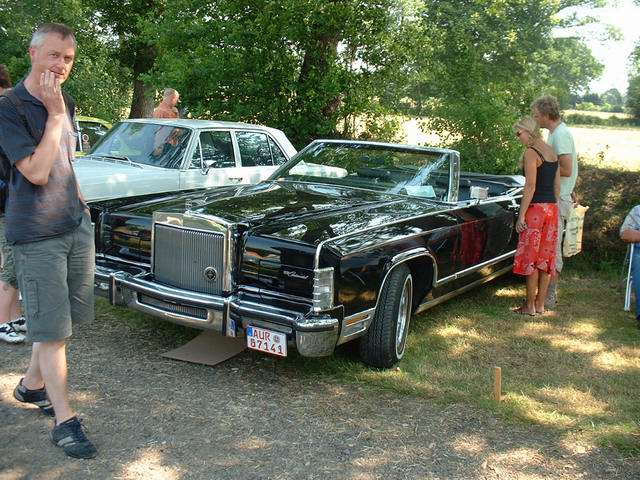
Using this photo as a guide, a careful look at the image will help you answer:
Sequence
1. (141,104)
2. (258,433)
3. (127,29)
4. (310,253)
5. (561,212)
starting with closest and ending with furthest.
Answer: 1. (258,433)
2. (310,253)
3. (561,212)
4. (141,104)
5. (127,29)

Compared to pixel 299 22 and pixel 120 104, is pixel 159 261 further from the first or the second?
pixel 120 104

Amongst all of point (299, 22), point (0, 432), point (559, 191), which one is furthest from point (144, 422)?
point (299, 22)

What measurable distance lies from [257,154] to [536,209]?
3.48m

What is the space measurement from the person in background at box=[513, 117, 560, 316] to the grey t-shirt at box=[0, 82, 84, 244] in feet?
13.7

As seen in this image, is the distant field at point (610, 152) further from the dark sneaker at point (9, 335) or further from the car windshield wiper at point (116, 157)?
the dark sneaker at point (9, 335)

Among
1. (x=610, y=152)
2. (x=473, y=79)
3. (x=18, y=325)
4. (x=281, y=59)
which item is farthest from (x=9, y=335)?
(x=610, y=152)

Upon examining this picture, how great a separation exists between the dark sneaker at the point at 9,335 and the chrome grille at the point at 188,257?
3.79ft

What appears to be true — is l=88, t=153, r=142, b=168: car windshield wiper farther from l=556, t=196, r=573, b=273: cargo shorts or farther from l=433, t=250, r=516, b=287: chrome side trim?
l=556, t=196, r=573, b=273: cargo shorts

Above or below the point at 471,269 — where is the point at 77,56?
above

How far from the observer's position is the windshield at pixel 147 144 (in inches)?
296

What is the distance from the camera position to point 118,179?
6.95 meters

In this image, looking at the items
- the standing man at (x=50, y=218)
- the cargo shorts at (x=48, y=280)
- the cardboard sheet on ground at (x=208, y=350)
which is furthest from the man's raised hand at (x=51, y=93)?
the cardboard sheet on ground at (x=208, y=350)

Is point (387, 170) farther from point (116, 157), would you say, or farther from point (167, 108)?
point (167, 108)

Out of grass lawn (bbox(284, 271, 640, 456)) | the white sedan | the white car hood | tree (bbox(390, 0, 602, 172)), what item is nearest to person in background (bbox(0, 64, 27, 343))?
the white car hood
